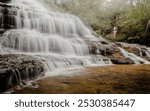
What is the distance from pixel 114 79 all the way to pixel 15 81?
0.78 meters

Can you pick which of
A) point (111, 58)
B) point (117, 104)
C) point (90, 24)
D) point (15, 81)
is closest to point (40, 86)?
point (15, 81)

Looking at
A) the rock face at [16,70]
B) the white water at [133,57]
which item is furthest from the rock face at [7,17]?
the white water at [133,57]

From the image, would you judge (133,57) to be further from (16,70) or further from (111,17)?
(16,70)

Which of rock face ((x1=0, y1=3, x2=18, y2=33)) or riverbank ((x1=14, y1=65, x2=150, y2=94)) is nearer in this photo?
riverbank ((x1=14, y1=65, x2=150, y2=94))

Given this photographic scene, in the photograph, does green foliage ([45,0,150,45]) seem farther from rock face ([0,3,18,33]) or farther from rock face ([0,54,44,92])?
rock face ([0,54,44,92])

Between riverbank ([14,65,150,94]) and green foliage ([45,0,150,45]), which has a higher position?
green foliage ([45,0,150,45])

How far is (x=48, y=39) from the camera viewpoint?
318cm

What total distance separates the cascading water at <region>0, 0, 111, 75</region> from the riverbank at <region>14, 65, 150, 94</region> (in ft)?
1.22

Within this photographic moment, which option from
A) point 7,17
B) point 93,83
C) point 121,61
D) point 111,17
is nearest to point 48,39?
point 7,17

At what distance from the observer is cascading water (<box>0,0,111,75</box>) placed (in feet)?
8.97

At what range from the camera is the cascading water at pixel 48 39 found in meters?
2.73

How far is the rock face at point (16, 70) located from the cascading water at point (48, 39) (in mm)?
329

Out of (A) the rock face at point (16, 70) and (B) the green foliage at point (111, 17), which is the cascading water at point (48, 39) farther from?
(B) the green foliage at point (111, 17)

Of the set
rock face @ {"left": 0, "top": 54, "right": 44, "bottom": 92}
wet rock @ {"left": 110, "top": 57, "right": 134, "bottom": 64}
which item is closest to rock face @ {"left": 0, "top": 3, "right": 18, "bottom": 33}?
rock face @ {"left": 0, "top": 54, "right": 44, "bottom": 92}
